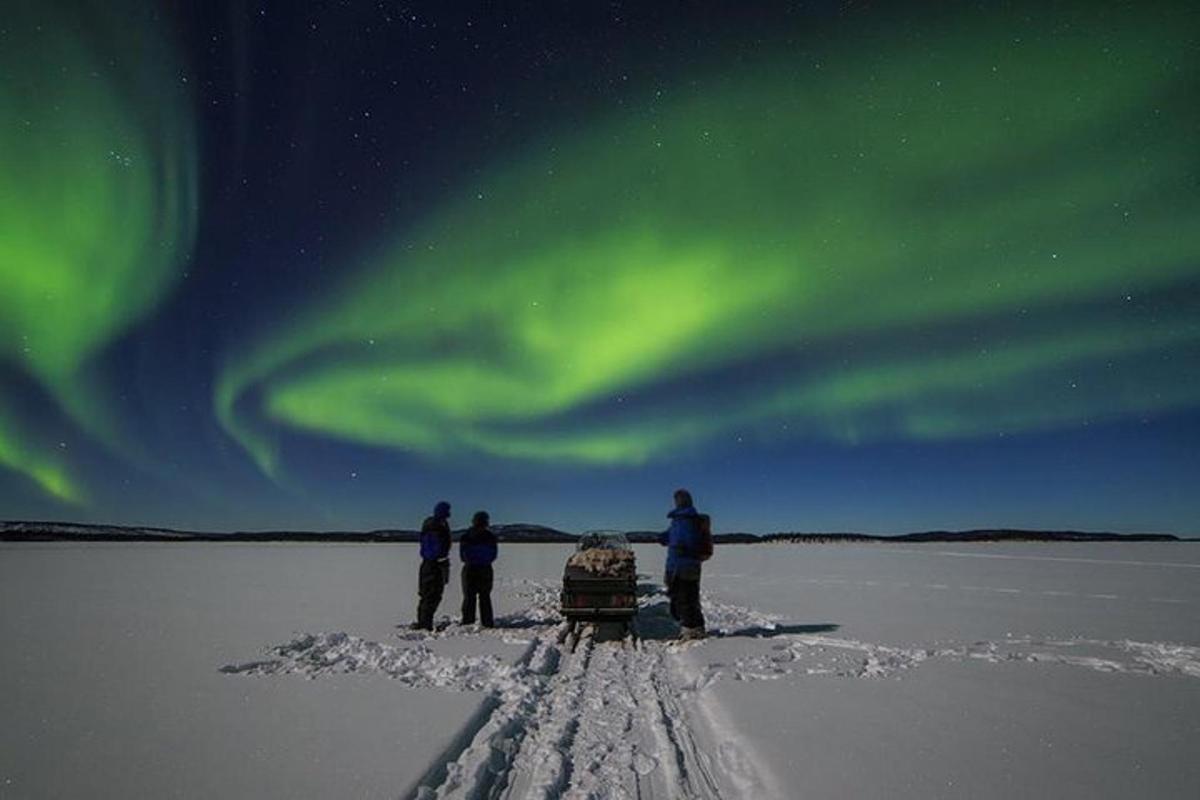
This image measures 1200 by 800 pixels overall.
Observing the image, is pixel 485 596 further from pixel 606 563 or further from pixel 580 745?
pixel 580 745

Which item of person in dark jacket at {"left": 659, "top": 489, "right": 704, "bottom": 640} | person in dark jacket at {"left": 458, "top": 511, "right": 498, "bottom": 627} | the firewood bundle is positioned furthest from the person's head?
person in dark jacket at {"left": 458, "top": 511, "right": 498, "bottom": 627}

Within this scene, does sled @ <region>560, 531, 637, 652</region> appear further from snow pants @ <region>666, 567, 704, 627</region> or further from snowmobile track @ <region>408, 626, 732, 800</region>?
snowmobile track @ <region>408, 626, 732, 800</region>

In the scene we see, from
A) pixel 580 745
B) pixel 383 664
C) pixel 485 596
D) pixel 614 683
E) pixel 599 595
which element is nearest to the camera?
pixel 580 745

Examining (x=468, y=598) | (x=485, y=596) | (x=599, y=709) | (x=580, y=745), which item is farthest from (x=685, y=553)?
(x=580, y=745)

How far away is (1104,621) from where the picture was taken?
11781mm

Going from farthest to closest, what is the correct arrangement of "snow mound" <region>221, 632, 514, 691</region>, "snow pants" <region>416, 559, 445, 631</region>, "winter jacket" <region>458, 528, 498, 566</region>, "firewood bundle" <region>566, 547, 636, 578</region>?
"winter jacket" <region>458, 528, 498, 566</region>
"firewood bundle" <region>566, 547, 636, 578</region>
"snow pants" <region>416, 559, 445, 631</region>
"snow mound" <region>221, 632, 514, 691</region>

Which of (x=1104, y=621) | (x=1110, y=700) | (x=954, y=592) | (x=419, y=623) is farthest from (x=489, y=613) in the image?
(x=954, y=592)

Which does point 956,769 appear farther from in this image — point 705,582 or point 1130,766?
point 705,582

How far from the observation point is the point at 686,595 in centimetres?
1020

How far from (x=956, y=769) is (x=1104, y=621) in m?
10.2

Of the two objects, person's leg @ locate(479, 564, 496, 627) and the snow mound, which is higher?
person's leg @ locate(479, 564, 496, 627)

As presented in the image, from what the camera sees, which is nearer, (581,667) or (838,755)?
(838,755)

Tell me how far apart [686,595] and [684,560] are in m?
0.54

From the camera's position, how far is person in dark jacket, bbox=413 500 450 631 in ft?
35.6
